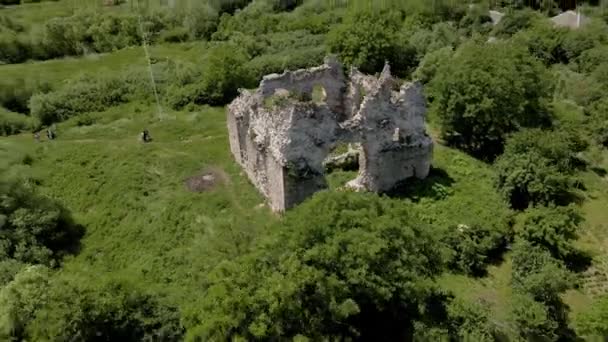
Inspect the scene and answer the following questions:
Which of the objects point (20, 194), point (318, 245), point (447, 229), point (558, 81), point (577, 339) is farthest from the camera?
point (558, 81)

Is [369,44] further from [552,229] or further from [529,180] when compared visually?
[552,229]

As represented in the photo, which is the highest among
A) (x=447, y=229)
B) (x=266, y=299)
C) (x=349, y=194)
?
(x=349, y=194)

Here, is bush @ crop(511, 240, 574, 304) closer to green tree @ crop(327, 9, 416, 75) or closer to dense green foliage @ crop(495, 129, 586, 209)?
dense green foliage @ crop(495, 129, 586, 209)

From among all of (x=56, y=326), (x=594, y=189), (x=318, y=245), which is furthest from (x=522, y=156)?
(x=56, y=326)

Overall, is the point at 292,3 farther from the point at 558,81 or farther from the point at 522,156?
the point at 522,156

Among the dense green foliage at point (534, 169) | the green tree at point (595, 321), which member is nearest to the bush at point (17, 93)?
the dense green foliage at point (534, 169)
